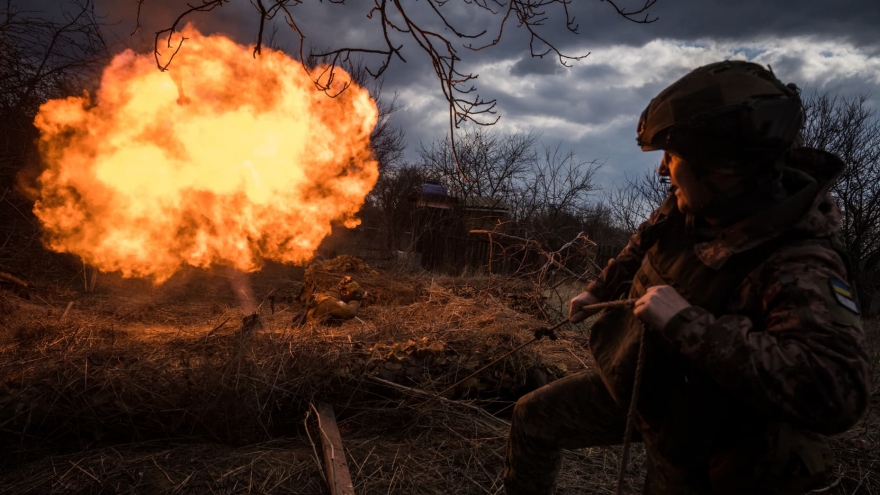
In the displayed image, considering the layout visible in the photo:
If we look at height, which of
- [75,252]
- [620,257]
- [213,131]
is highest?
[213,131]

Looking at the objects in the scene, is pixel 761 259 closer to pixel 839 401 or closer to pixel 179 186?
pixel 839 401

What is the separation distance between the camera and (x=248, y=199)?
1030 centimetres

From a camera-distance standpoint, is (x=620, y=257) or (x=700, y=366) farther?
(x=620, y=257)

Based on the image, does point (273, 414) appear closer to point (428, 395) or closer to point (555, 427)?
point (428, 395)

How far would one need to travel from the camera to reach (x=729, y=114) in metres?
1.63

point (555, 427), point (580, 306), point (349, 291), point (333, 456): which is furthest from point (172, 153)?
point (555, 427)

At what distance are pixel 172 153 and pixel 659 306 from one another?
9.77 meters

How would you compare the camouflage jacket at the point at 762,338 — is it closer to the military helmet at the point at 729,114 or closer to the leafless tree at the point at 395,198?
the military helmet at the point at 729,114

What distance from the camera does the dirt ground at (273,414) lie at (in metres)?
3.30

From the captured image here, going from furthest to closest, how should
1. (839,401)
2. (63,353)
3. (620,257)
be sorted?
(63,353) < (620,257) < (839,401)

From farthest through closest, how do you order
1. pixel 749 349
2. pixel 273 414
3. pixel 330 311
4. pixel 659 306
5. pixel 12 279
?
pixel 12 279 → pixel 330 311 → pixel 273 414 → pixel 659 306 → pixel 749 349

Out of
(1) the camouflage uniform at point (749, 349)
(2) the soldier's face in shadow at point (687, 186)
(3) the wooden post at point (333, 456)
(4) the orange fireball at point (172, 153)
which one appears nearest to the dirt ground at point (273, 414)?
(3) the wooden post at point (333, 456)

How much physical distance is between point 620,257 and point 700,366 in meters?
1.12

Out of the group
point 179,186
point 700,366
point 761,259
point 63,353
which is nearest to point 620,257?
point 761,259
